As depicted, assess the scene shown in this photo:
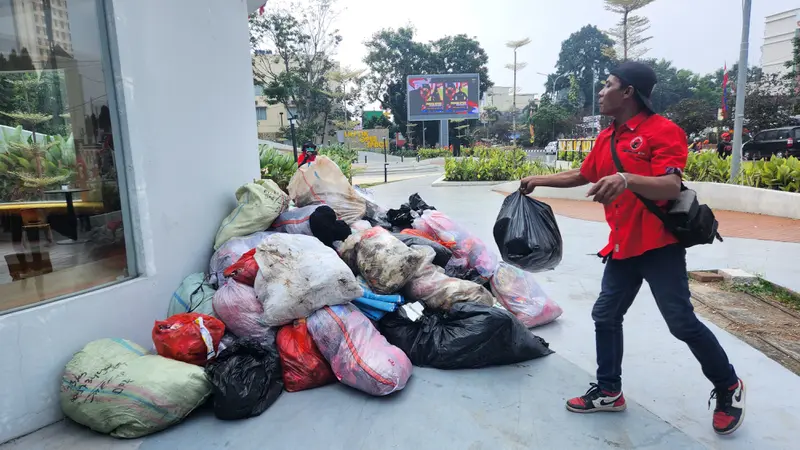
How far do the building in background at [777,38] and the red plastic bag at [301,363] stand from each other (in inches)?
2353

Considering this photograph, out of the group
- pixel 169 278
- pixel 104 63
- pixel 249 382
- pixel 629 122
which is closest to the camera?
pixel 629 122

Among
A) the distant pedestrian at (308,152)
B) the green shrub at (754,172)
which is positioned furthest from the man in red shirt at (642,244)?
the green shrub at (754,172)

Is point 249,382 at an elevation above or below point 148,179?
below

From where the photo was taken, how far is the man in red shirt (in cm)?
190

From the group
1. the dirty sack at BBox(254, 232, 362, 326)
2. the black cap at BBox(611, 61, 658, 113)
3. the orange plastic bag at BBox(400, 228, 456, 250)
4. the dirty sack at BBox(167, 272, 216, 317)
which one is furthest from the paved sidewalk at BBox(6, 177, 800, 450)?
the black cap at BBox(611, 61, 658, 113)

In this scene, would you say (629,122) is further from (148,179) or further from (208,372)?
(148,179)

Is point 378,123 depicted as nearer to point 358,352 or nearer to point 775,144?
point 775,144

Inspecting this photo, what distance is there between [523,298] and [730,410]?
146 centimetres

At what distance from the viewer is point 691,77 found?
60.9 m

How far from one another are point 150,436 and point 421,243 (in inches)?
81.6

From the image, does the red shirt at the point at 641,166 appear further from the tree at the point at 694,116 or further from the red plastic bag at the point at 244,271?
the tree at the point at 694,116

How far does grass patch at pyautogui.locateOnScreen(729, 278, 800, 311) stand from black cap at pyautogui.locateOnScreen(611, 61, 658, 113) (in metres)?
2.85

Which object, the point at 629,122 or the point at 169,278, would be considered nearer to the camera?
the point at 629,122

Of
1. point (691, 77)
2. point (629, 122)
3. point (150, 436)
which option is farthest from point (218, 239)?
point (691, 77)
